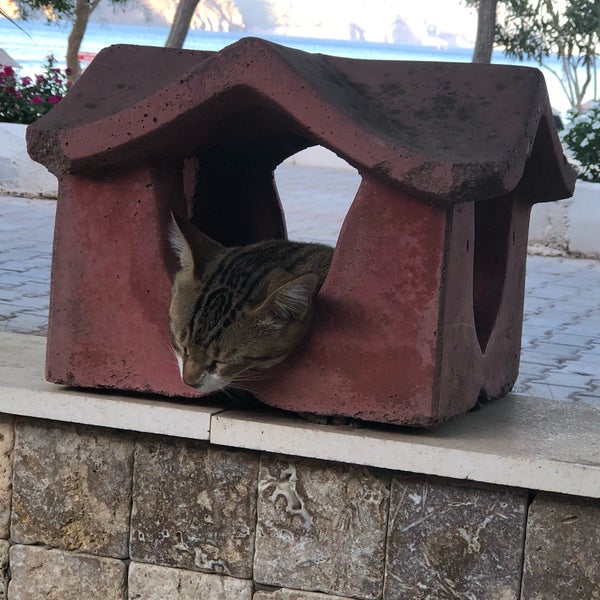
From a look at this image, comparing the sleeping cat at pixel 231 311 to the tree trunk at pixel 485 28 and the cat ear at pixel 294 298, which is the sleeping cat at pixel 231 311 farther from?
the tree trunk at pixel 485 28

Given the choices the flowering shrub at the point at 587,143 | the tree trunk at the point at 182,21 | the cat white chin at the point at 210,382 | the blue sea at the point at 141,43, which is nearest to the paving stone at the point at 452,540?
the cat white chin at the point at 210,382

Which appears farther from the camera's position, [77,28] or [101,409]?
[77,28]

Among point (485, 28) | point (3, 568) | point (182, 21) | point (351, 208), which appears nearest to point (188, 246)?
point (351, 208)

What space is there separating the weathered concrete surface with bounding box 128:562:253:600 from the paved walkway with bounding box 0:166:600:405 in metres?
1.91

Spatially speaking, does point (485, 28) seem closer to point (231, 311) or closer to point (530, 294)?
point (530, 294)

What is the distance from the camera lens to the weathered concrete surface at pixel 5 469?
303 cm

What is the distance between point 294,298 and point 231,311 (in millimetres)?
210

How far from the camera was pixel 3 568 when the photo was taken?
310cm

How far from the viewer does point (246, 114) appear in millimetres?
2959

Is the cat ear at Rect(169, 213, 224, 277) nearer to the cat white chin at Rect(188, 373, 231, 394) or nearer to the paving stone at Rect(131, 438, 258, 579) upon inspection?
the cat white chin at Rect(188, 373, 231, 394)

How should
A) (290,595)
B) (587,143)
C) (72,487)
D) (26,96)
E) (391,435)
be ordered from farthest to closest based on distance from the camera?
(26,96) < (587,143) < (72,487) < (290,595) < (391,435)

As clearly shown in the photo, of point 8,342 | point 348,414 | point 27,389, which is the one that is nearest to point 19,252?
point 8,342

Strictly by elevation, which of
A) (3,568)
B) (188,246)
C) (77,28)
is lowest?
(3,568)

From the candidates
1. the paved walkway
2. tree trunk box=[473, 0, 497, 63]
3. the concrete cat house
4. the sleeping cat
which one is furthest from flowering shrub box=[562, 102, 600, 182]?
the sleeping cat
